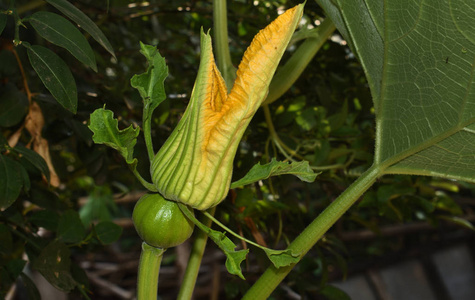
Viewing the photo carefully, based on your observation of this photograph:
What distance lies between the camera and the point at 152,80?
1.55ft

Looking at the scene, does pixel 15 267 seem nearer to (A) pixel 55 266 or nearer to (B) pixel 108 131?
(A) pixel 55 266

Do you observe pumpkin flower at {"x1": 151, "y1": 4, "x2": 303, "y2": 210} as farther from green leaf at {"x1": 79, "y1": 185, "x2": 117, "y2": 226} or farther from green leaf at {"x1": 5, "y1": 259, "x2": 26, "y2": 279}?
green leaf at {"x1": 79, "y1": 185, "x2": 117, "y2": 226}

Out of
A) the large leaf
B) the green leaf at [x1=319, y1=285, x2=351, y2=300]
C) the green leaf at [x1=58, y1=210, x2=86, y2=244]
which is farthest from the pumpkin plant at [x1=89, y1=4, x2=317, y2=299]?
the green leaf at [x1=319, y1=285, x2=351, y2=300]

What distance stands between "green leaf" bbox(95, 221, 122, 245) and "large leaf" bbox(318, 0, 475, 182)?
41 centimetres

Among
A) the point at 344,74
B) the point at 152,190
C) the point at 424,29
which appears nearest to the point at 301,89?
the point at 344,74

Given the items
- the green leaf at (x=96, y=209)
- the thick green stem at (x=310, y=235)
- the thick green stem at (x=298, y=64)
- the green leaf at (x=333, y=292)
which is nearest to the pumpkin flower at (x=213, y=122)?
the thick green stem at (x=310, y=235)

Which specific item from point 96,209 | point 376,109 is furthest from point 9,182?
point 96,209

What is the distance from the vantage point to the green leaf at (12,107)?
28.8 inches

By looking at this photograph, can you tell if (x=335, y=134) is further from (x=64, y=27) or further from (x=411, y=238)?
(x=411, y=238)

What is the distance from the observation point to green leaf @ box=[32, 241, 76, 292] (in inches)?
24.9

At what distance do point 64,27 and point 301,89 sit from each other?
0.59 metres

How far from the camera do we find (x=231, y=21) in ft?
3.48

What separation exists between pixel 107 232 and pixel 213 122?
1.32ft

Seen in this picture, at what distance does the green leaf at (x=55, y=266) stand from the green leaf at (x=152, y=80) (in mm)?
282
